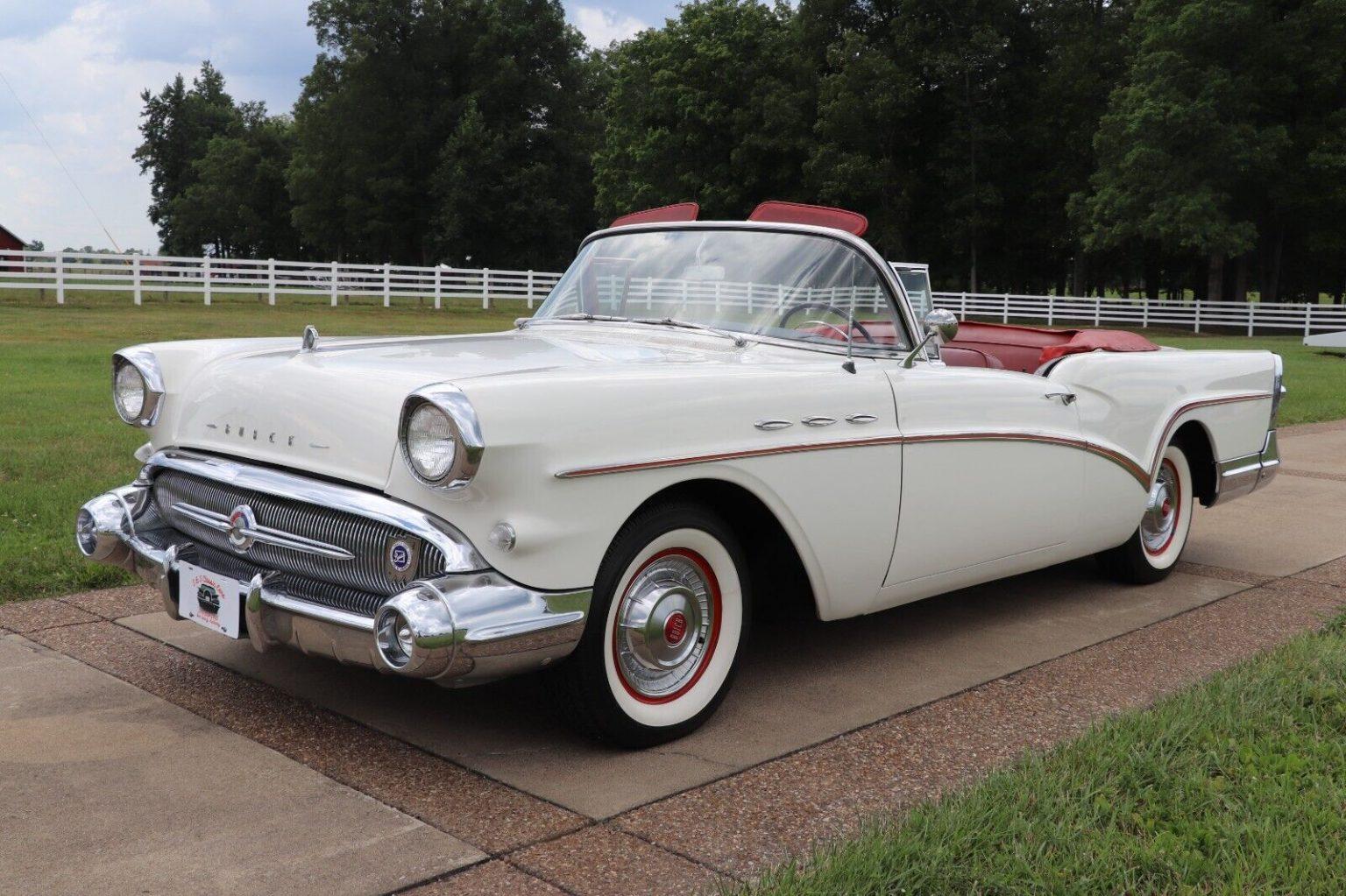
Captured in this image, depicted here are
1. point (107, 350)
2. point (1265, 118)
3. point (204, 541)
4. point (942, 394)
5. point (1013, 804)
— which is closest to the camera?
point (1013, 804)

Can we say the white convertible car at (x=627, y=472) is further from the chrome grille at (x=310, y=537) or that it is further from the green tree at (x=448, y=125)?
the green tree at (x=448, y=125)

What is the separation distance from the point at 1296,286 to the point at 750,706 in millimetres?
57055

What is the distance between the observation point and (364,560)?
308cm

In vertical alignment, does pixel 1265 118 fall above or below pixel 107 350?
above

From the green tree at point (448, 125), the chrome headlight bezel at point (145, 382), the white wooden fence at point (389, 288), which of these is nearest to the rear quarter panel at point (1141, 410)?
the chrome headlight bezel at point (145, 382)

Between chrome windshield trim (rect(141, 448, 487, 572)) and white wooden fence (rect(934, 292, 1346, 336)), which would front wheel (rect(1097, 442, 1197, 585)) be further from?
white wooden fence (rect(934, 292, 1346, 336))

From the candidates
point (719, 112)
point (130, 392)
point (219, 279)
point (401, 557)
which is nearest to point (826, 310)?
point (401, 557)

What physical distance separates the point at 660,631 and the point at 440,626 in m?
0.71

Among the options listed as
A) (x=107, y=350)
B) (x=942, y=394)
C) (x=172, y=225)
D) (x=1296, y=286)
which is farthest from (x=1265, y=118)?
(x=172, y=225)

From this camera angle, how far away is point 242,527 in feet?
10.9

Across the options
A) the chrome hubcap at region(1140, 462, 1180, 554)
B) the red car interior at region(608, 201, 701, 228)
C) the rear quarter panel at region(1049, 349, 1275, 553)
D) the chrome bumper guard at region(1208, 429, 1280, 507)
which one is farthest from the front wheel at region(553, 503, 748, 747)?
the chrome bumper guard at region(1208, 429, 1280, 507)

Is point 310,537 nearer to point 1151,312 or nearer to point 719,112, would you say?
point 1151,312

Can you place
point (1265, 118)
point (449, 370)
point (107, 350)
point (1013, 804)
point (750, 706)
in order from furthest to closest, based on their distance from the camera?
point (1265, 118) < point (107, 350) < point (750, 706) < point (449, 370) < point (1013, 804)

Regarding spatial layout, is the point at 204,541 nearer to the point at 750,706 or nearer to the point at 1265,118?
the point at 750,706
